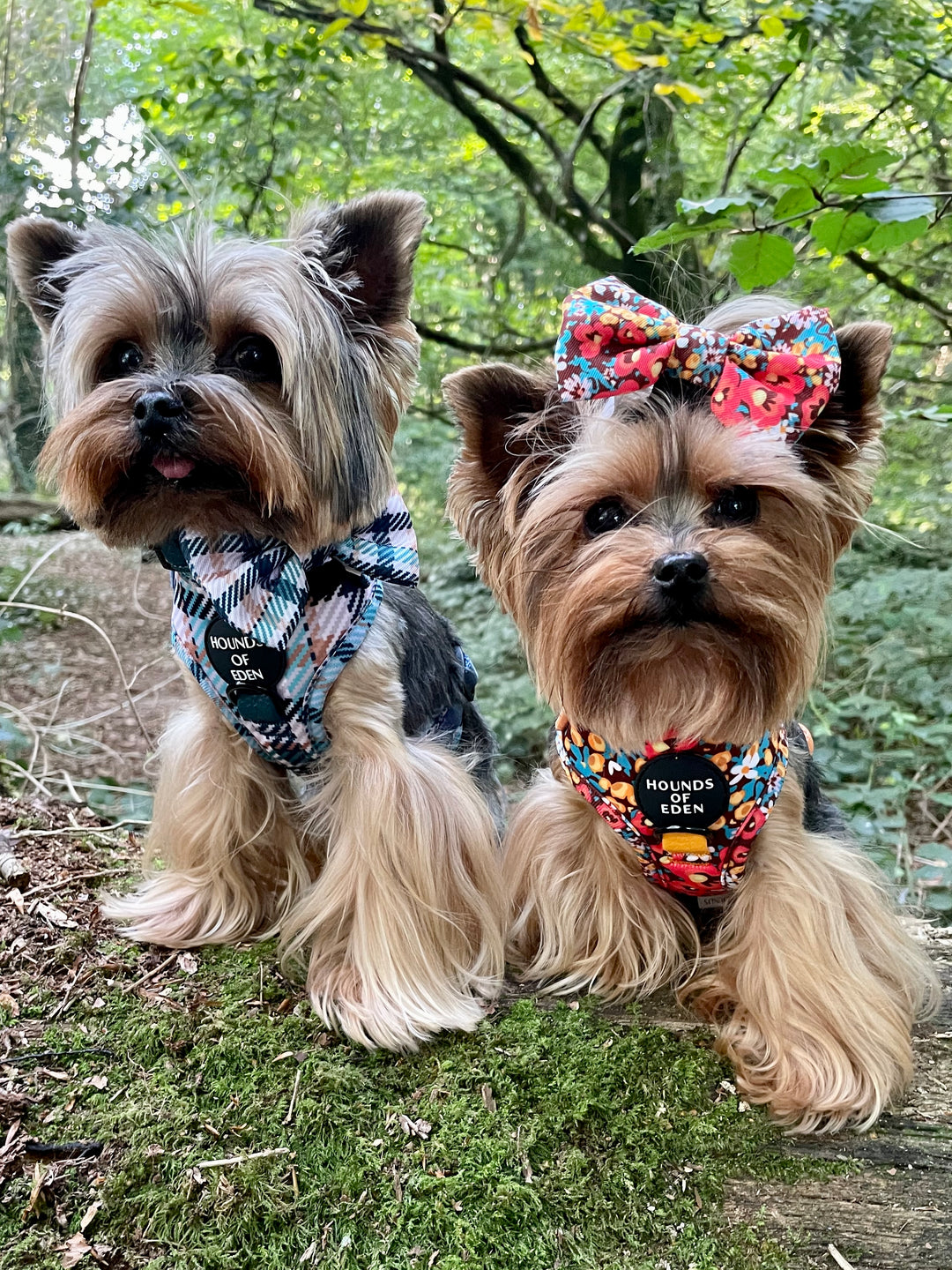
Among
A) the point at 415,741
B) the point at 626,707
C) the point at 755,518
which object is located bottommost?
the point at 415,741

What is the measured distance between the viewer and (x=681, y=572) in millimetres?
1902

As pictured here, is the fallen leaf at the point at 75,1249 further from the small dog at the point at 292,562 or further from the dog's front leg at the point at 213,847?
the dog's front leg at the point at 213,847

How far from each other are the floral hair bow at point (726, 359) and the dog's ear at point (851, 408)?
0.08 metres

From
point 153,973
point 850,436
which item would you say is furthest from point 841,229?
point 153,973

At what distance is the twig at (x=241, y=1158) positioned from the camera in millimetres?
1946

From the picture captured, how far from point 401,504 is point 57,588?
19.8 ft

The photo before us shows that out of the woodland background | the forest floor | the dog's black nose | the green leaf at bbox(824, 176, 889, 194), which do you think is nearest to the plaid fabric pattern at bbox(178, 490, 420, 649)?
the dog's black nose

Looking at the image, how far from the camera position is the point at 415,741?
275cm

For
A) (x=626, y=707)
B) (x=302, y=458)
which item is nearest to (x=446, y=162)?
(x=302, y=458)

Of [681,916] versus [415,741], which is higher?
[415,741]

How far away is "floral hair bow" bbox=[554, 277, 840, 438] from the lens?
1972mm

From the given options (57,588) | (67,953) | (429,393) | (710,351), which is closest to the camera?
(710,351)

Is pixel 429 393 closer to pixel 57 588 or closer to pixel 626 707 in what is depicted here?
pixel 57 588

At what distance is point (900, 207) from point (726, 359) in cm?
49
